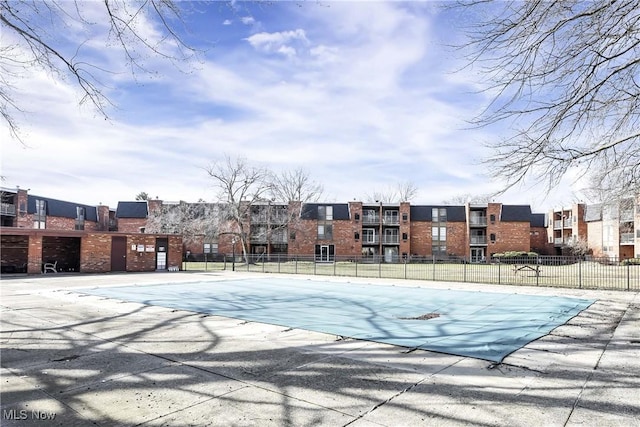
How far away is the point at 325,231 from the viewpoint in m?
49.8

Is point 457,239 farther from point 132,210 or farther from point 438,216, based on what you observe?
point 132,210

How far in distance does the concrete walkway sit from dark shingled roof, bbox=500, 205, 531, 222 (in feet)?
149

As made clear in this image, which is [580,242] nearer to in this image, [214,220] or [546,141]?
[214,220]

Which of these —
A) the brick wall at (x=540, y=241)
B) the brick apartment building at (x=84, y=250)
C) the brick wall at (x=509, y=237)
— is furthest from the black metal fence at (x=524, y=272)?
the brick wall at (x=540, y=241)

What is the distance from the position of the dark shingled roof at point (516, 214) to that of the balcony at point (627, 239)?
951 cm

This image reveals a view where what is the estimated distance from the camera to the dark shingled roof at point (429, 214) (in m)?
50.6

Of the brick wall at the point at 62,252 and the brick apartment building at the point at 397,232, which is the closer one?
the brick wall at the point at 62,252

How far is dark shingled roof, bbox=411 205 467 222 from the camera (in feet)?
166

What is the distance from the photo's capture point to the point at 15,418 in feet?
12.5

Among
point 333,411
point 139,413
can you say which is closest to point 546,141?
point 333,411

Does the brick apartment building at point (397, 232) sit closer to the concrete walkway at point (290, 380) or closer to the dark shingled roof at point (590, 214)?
the dark shingled roof at point (590, 214)

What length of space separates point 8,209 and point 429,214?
1789 inches

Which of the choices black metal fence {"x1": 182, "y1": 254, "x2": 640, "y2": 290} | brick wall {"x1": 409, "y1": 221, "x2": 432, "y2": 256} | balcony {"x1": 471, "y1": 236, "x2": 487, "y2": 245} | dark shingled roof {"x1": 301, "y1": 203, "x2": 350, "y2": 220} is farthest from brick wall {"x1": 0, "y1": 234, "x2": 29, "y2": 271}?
balcony {"x1": 471, "y1": 236, "x2": 487, "y2": 245}

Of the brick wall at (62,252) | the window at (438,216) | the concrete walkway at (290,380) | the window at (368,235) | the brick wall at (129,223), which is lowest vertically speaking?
the concrete walkway at (290,380)
